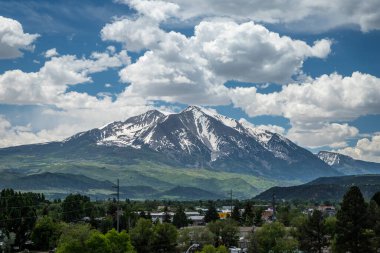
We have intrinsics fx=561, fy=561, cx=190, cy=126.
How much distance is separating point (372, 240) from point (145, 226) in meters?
61.3

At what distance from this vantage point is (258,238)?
5133 inches

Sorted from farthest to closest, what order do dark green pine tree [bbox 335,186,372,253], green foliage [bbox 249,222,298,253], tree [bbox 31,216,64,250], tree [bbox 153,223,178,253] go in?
1. tree [bbox 31,216,64,250]
2. tree [bbox 153,223,178,253]
3. green foliage [bbox 249,222,298,253]
4. dark green pine tree [bbox 335,186,372,253]

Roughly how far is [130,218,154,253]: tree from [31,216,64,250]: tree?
25.7 meters

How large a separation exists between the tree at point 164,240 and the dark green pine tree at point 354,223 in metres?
53.5

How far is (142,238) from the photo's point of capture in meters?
135

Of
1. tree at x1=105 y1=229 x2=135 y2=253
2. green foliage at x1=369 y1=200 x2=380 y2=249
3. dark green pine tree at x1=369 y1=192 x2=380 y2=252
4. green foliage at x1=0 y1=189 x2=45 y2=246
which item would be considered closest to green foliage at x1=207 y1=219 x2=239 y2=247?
tree at x1=105 y1=229 x2=135 y2=253

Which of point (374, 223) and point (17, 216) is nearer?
point (374, 223)

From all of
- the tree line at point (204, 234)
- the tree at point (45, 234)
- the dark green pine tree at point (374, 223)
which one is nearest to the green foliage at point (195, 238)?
the tree line at point (204, 234)

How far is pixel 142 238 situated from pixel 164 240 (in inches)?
A: 213

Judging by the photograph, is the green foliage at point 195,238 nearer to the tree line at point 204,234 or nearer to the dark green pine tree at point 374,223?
the tree line at point 204,234

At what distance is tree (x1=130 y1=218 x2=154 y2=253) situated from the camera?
441 feet

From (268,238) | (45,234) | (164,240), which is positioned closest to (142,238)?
(164,240)

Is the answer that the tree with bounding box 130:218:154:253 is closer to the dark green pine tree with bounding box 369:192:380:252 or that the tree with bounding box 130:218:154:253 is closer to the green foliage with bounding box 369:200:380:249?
the dark green pine tree with bounding box 369:192:380:252

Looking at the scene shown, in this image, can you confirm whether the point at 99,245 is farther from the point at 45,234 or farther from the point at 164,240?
the point at 45,234
